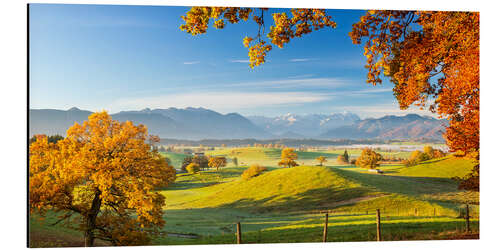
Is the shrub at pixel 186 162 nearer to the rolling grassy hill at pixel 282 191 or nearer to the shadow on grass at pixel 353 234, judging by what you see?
the rolling grassy hill at pixel 282 191

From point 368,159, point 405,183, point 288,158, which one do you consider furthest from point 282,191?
point 405,183

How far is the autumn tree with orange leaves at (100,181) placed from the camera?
20.6ft

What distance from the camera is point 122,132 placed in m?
6.52

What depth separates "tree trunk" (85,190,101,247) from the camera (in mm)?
6480

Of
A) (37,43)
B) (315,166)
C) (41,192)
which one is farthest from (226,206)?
(37,43)

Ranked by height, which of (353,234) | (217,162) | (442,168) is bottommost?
(353,234)

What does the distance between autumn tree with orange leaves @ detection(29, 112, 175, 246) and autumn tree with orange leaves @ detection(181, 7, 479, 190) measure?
12.1 feet

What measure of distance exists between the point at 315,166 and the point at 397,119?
2704 millimetres

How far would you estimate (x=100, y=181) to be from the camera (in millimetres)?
6285

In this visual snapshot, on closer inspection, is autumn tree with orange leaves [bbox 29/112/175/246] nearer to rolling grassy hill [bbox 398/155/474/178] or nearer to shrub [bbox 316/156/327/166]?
shrub [bbox 316/156/327/166]

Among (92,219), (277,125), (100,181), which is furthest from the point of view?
(277,125)

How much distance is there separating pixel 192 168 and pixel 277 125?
268 cm

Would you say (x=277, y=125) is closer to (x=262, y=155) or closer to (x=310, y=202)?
(x=262, y=155)
